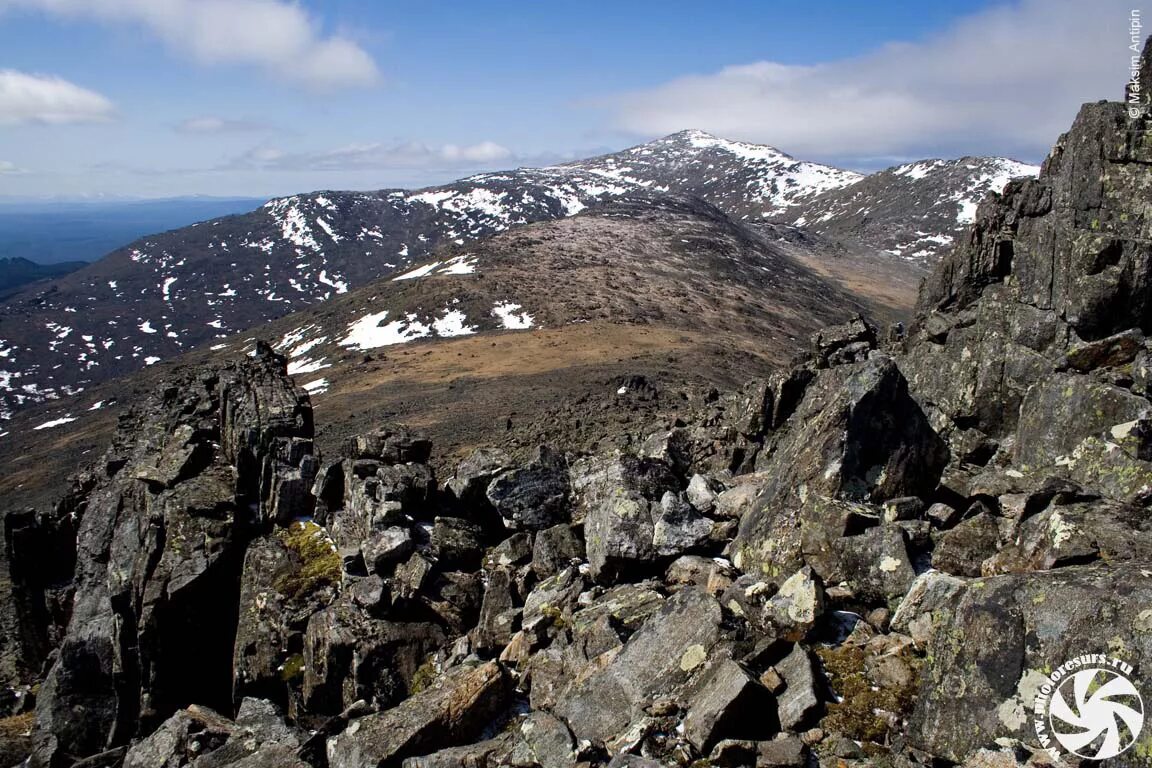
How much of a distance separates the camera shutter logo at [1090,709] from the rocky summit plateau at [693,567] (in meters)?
0.04

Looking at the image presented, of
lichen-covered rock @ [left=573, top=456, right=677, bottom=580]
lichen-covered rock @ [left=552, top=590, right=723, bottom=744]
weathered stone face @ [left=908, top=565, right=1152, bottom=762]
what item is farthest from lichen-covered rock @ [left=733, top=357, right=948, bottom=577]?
weathered stone face @ [left=908, top=565, right=1152, bottom=762]

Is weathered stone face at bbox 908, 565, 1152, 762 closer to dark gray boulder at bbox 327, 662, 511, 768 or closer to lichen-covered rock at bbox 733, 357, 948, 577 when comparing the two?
lichen-covered rock at bbox 733, 357, 948, 577

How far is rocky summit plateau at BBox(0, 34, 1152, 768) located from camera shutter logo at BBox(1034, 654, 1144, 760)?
0.04 metres

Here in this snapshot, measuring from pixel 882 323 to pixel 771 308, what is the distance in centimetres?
2319

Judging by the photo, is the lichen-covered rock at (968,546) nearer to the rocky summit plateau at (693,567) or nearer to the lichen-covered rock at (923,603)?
the rocky summit plateau at (693,567)

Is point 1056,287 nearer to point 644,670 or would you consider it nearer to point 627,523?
point 627,523

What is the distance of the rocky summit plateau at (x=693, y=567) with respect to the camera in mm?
8211

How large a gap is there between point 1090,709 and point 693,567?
682 centimetres

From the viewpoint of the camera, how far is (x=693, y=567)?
1290cm

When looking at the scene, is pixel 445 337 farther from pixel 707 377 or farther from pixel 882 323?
pixel 882 323

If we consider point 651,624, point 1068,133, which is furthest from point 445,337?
point 651,624

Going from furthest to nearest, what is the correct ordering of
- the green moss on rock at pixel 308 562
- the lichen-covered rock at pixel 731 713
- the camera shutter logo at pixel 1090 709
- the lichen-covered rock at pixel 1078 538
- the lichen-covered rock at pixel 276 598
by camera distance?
the green moss on rock at pixel 308 562 → the lichen-covered rock at pixel 276 598 → the lichen-covered rock at pixel 1078 538 → the lichen-covered rock at pixel 731 713 → the camera shutter logo at pixel 1090 709

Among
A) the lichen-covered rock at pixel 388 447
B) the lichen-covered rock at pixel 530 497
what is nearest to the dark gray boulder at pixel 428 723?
the lichen-covered rock at pixel 530 497

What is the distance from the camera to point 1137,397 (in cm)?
1270
